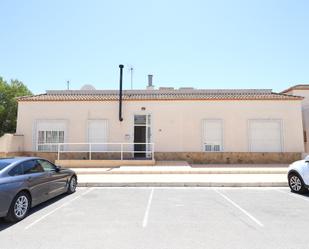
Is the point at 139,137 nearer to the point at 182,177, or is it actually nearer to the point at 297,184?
the point at 182,177

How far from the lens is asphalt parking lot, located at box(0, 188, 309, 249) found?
13.7 feet

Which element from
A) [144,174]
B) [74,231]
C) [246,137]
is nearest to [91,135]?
[144,174]

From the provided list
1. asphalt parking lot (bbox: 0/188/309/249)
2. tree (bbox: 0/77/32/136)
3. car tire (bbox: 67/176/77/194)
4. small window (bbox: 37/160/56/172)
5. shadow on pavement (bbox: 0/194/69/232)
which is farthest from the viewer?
tree (bbox: 0/77/32/136)

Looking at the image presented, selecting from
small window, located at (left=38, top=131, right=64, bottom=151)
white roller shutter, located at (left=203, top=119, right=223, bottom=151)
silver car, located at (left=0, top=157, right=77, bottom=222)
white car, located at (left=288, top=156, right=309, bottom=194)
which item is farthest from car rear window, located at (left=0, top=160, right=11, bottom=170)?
white roller shutter, located at (left=203, top=119, right=223, bottom=151)

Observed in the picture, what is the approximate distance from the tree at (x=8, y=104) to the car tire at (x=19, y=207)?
81.1ft

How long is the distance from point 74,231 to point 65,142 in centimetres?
1240

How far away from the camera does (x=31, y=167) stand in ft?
20.9

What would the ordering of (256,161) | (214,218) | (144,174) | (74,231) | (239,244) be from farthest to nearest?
(256,161)
(144,174)
(214,218)
(74,231)
(239,244)

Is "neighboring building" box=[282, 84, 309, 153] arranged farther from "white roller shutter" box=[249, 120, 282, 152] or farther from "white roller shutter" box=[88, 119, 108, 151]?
"white roller shutter" box=[88, 119, 108, 151]

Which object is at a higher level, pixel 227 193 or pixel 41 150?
pixel 41 150

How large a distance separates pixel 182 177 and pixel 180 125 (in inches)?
213

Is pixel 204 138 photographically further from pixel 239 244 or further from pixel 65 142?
pixel 239 244

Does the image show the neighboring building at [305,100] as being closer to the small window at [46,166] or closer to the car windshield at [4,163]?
the small window at [46,166]

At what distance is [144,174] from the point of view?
39.9 feet
